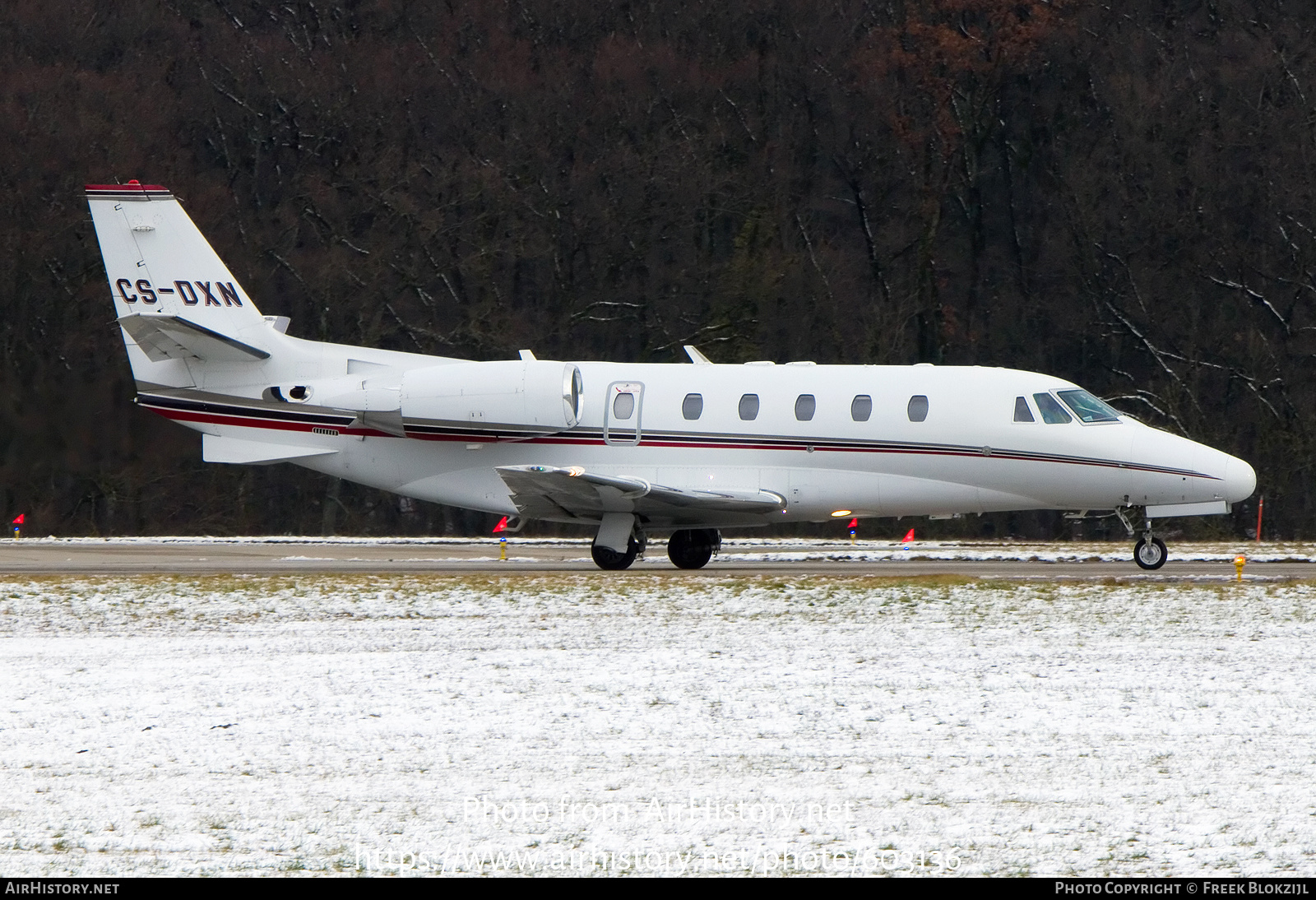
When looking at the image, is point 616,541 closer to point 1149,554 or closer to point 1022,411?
point 1022,411

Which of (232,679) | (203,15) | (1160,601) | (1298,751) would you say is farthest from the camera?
(203,15)

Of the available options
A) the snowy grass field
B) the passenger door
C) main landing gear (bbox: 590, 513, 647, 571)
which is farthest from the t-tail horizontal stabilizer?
the snowy grass field

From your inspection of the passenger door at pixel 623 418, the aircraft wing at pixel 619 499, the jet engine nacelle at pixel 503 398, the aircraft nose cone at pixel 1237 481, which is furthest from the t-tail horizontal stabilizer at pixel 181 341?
the aircraft nose cone at pixel 1237 481

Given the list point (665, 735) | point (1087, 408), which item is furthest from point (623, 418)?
point (665, 735)

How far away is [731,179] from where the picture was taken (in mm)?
36938

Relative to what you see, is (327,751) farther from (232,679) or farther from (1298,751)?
(1298,751)

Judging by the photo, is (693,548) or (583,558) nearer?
(693,548)

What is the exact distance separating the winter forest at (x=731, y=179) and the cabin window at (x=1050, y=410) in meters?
13.3

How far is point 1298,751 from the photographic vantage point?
9328mm

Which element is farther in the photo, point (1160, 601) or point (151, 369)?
point (151, 369)

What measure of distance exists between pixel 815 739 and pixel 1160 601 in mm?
6816

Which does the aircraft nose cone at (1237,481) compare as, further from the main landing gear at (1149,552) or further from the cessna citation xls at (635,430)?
the main landing gear at (1149,552)

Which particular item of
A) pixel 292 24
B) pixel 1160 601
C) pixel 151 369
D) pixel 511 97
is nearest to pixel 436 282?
pixel 511 97

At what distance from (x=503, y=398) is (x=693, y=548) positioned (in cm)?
309
